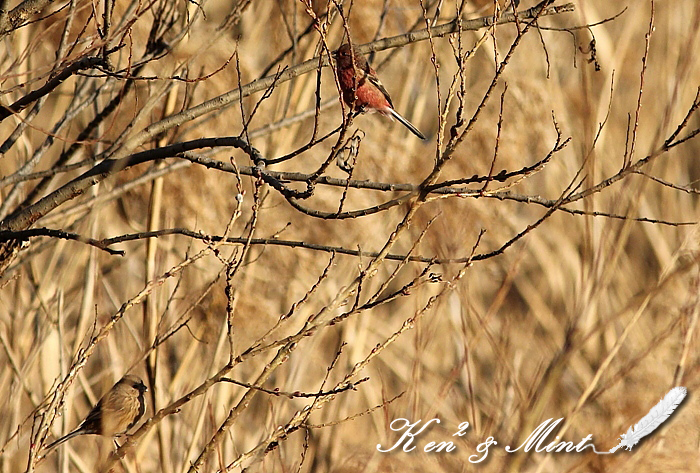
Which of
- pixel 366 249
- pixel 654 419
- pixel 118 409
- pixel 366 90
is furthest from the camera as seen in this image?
pixel 366 249

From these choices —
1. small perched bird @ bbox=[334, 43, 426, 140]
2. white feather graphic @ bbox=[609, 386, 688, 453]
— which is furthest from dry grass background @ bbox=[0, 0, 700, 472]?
white feather graphic @ bbox=[609, 386, 688, 453]

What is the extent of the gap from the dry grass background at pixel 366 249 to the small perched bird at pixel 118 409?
0.68 ft

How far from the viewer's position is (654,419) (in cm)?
317

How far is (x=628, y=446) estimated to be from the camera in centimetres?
323

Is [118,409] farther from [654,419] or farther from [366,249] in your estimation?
[654,419]

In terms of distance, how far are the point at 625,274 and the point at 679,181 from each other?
0.97 meters

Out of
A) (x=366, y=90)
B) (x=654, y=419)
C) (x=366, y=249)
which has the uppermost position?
(x=366, y=90)

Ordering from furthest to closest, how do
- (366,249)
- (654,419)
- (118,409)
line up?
(366,249) < (118,409) < (654,419)

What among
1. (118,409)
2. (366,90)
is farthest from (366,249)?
(118,409)

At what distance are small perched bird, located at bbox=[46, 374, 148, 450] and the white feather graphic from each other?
2046mm

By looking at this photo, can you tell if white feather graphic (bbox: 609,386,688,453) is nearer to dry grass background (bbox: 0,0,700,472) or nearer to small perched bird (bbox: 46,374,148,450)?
dry grass background (bbox: 0,0,700,472)

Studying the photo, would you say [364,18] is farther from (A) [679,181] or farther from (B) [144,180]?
(A) [679,181]

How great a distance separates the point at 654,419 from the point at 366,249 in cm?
220

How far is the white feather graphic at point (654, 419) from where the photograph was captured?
2.97 metres
